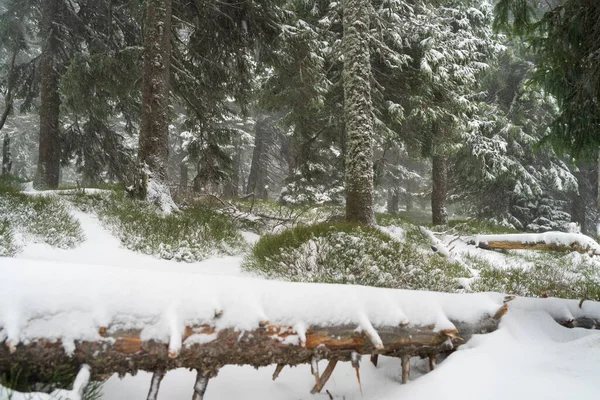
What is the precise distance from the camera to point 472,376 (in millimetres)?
2344

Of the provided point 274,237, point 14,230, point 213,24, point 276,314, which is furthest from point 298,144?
point 276,314

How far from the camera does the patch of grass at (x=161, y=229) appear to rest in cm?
567

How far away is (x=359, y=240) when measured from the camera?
220 inches

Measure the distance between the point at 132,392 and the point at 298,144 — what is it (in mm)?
11340

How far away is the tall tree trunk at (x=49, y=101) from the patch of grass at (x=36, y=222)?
530cm

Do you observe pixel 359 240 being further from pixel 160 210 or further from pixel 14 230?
pixel 14 230

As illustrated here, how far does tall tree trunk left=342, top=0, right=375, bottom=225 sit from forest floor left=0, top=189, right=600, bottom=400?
414 centimetres

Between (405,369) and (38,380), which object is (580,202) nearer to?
(405,369)

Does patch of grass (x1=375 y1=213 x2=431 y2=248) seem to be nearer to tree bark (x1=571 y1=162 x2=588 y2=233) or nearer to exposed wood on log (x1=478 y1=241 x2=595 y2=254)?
exposed wood on log (x1=478 y1=241 x2=595 y2=254)

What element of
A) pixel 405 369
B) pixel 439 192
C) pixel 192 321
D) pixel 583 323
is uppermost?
pixel 439 192

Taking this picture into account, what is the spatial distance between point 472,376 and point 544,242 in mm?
8448

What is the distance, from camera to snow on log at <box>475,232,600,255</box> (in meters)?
8.43

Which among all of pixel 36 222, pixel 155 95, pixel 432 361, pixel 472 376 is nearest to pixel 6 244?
pixel 36 222

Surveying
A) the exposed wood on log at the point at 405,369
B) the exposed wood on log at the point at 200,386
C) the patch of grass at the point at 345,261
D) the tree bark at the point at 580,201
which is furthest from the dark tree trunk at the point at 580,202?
the exposed wood on log at the point at 200,386
